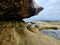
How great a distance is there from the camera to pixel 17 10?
29.1 ft

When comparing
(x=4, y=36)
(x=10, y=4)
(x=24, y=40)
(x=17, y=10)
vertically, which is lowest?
(x=24, y=40)

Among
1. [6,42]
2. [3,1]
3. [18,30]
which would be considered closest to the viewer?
[3,1]

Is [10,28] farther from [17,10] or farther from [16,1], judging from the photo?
[16,1]

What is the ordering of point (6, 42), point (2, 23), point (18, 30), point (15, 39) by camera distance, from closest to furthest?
1. point (6, 42)
2. point (15, 39)
3. point (2, 23)
4. point (18, 30)

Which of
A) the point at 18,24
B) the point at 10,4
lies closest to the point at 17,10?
the point at 10,4

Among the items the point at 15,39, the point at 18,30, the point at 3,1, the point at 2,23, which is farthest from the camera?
the point at 18,30

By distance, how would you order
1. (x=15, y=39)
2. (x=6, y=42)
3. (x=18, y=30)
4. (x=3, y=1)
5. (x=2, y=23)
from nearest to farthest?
(x=3, y=1)
(x=6, y=42)
(x=15, y=39)
(x=2, y=23)
(x=18, y=30)

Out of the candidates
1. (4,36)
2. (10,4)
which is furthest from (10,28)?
(10,4)

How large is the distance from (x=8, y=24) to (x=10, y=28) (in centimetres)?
43

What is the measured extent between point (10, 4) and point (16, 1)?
1.16ft

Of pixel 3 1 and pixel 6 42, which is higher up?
pixel 3 1

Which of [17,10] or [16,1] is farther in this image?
[17,10]

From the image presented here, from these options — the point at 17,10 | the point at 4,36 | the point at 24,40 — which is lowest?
the point at 24,40

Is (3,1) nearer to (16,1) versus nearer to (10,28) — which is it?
(16,1)
